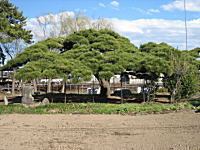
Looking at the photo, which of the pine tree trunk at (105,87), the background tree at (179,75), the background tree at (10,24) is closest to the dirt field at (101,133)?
the background tree at (179,75)

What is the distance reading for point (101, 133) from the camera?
22.7 ft

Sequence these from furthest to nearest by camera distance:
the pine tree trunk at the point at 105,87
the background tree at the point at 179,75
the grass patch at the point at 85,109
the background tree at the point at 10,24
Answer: the background tree at the point at 10,24, the pine tree trunk at the point at 105,87, the background tree at the point at 179,75, the grass patch at the point at 85,109

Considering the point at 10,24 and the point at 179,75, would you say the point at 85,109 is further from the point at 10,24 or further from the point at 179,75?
the point at 10,24

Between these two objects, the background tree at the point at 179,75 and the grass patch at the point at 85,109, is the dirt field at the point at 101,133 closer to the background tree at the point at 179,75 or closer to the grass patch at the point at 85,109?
the grass patch at the point at 85,109

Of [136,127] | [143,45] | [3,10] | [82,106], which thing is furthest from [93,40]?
[3,10]

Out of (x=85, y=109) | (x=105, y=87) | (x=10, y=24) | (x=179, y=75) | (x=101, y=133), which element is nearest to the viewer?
(x=101, y=133)

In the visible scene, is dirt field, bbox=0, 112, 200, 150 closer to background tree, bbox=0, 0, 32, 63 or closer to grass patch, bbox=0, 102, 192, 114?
grass patch, bbox=0, 102, 192, 114

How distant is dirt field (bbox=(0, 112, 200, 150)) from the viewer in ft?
18.9

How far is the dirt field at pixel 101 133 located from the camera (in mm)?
5758

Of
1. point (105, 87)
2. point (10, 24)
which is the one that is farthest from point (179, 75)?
point (10, 24)

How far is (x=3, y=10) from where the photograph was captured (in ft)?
78.2

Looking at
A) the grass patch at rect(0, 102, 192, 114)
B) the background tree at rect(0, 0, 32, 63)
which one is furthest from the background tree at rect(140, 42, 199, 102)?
the background tree at rect(0, 0, 32, 63)

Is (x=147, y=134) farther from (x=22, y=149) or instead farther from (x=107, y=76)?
(x=107, y=76)

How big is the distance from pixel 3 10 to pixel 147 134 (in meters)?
21.1
